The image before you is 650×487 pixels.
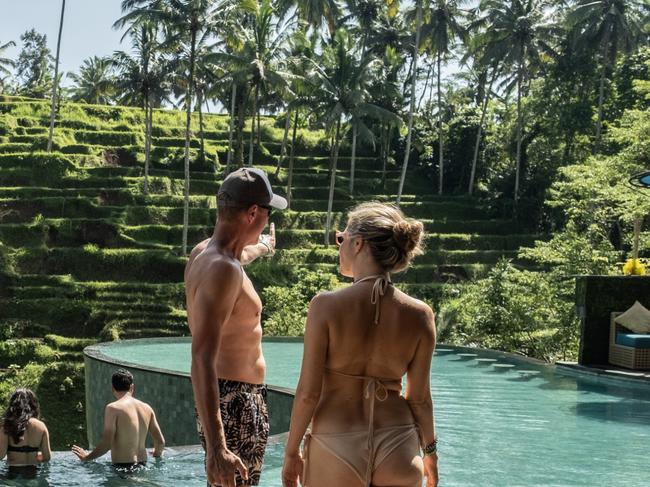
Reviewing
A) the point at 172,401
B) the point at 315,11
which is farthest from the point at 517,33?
the point at 172,401

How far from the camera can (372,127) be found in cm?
4128

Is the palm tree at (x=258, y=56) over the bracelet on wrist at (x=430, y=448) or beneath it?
over

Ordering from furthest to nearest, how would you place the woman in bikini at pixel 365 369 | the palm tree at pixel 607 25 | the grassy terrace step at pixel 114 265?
the palm tree at pixel 607 25 → the grassy terrace step at pixel 114 265 → the woman in bikini at pixel 365 369

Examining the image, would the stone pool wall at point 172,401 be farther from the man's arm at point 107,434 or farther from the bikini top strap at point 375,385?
the bikini top strap at point 375,385

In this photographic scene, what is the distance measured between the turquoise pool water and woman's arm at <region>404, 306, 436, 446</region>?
135 inches

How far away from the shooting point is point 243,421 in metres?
2.85

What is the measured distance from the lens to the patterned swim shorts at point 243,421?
282cm

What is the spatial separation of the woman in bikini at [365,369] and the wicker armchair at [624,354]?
9500 mm

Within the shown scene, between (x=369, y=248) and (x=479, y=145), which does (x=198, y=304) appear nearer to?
(x=369, y=248)

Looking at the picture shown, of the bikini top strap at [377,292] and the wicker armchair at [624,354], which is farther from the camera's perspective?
the wicker armchair at [624,354]

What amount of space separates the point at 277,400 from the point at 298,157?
32101 millimetres

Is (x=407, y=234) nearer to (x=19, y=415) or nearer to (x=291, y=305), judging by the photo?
(x=19, y=415)

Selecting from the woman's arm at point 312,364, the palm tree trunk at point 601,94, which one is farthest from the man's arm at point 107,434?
the palm tree trunk at point 601,94

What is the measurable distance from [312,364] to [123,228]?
29985 mm
